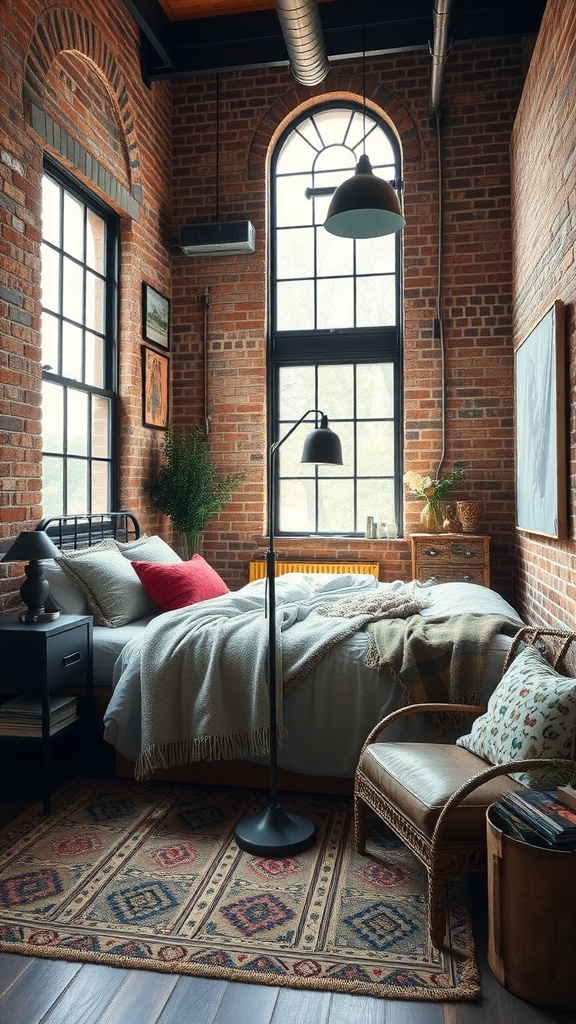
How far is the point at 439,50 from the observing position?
16.1 ft

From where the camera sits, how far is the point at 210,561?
623 cm

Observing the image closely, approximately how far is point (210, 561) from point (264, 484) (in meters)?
0.79

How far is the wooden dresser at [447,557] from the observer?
5340 mm

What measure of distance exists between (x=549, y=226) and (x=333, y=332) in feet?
7.70

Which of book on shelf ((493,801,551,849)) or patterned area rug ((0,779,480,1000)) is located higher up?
book on shelf ((493,801,551,849))

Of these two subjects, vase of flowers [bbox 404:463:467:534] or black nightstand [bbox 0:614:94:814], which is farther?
vase of flowers [bbox 404:463:467:534]

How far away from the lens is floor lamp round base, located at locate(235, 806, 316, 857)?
2.76 meters

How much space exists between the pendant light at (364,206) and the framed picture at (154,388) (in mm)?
2342

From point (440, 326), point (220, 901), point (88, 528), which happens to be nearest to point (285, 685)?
point (220, 901)

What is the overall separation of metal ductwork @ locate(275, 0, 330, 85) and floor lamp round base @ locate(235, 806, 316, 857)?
14.5 ft

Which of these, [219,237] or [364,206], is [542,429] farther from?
[219,237]

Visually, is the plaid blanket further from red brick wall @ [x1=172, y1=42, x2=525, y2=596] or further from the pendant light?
red brick wall @ [x1=172, y1=42, x2=525, y2=596]

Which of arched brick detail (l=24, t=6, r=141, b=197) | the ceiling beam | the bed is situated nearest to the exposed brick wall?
arched brick detail (l=24, t=6, r=141, b=197)

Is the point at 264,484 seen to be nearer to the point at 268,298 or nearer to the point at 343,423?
the point at 343,423
